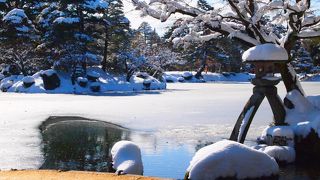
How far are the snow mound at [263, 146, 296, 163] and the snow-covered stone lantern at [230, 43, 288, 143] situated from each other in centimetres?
107

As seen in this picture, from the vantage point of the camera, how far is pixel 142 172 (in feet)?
22.9

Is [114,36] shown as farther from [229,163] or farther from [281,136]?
[229,163]

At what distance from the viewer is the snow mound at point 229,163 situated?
5.73 m

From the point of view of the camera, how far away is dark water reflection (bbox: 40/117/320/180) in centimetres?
757

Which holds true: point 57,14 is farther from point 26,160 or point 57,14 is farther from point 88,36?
point 26,160

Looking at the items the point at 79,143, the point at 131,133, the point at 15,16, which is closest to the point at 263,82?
the point at 131,133

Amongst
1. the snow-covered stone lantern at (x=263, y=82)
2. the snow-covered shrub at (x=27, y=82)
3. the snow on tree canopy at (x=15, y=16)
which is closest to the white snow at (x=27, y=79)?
the snow-covered shrub at (x=27, y=82)

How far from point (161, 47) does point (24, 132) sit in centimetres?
4093

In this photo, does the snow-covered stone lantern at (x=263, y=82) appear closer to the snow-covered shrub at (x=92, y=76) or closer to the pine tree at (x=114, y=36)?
the snow-covered shrub at (x=92, y=76)

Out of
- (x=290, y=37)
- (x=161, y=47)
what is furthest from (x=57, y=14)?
(x=290, y=37)

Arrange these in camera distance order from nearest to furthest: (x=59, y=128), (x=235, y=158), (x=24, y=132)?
(x=235, y=158)
(x=24, y=132)
(x=59, y=128)

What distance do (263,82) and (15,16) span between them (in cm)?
2900

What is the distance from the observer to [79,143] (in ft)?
33.7

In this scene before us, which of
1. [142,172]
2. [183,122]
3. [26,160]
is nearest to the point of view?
[142,172]
